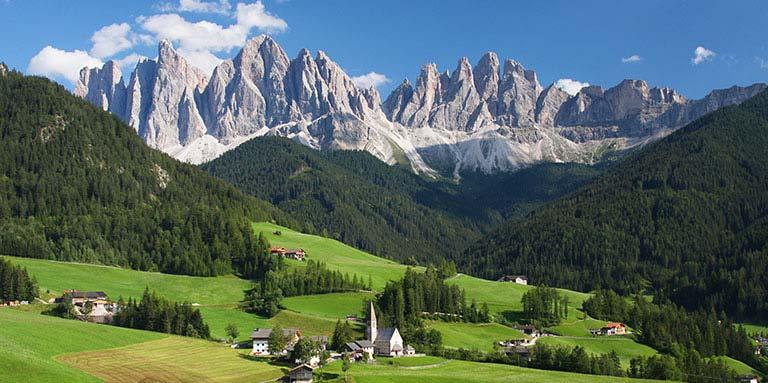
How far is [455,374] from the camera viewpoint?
98938mm

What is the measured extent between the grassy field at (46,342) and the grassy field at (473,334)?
165ft

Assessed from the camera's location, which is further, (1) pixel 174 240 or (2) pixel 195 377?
(1) pixel 174 240

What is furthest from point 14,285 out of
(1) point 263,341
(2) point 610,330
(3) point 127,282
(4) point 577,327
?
(2) point 610,330

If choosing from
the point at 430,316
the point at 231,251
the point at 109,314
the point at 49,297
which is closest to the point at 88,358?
the point at 109,314

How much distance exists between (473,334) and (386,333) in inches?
1026

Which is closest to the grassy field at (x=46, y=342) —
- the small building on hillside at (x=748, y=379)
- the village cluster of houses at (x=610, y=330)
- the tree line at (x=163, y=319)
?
the tree line at (x=163, y=319)

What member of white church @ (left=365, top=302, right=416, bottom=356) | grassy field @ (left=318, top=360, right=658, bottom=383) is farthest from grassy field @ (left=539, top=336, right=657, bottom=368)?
grassy field @ (left=318, top=360, right=658, bottom=383)

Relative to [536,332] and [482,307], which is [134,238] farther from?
[536,332]

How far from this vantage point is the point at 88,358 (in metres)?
89.9

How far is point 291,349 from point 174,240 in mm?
91264

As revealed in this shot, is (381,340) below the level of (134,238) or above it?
below

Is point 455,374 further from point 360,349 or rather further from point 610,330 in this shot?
point 610,330

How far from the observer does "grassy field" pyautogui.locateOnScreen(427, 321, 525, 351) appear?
439 ft

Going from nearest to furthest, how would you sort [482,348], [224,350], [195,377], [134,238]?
[195,377] → [224,350] → [482,348] → [134,238]
